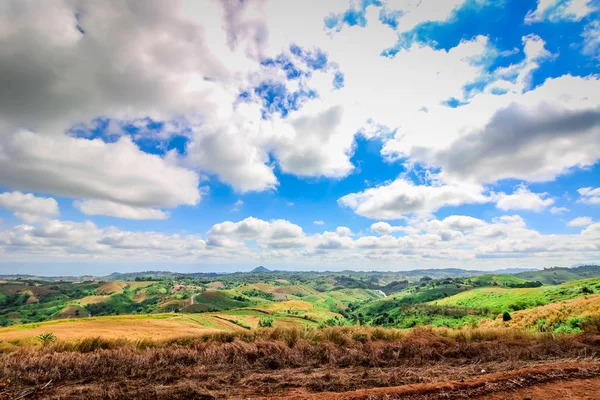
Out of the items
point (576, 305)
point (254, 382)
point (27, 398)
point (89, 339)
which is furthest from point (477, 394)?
point (576, 305)

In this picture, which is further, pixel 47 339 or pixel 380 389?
pixel 47 339

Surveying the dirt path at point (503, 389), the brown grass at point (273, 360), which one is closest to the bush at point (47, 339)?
the brown grass at point (273, 360)

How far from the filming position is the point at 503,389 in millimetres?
7559

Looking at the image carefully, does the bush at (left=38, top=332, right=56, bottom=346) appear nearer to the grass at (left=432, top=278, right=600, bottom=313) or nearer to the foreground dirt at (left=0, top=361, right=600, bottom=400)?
the foreground dirt at (left=0, top=361, right=600, bottom=400)

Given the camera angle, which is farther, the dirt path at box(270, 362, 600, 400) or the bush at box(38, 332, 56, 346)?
the bush at box(38, 332, 56, 346)

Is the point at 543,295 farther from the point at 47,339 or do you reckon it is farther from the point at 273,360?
the point at 47,339

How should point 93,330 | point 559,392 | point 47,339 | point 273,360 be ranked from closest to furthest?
point 559,392 → point 273,360 → point 47,339 → point 93,330

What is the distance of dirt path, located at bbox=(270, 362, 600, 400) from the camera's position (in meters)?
7.18

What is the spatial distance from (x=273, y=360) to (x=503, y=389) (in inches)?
266

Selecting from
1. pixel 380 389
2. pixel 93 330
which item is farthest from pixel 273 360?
pixel 93 330

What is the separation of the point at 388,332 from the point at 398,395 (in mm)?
6663

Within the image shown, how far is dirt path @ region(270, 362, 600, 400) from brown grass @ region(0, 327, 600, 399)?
721 millimetres

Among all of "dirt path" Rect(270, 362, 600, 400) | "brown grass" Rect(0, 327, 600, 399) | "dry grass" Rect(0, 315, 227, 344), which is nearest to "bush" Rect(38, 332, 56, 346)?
"brown grass" Rect(0, 327, 600, 399)

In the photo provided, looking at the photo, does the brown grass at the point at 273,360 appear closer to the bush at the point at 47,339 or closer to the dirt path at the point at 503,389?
the dirt path at the point at 503,389
